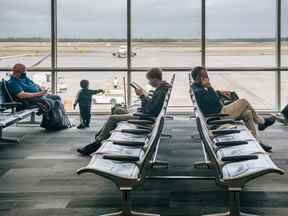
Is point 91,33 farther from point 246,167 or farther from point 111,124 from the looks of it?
point 246,167

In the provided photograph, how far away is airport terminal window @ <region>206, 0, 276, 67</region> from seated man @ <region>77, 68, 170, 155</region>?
4.24 meters

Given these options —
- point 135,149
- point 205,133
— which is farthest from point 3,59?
point 205,133

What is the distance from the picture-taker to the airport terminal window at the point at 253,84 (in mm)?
10828

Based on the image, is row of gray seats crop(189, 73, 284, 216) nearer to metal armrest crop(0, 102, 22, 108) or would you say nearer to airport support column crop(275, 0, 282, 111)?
metal armrest crop(0, 102, 22, 108)

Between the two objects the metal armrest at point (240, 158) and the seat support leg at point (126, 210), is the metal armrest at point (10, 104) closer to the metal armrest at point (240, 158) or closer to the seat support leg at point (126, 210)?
the seat support leg at point (126, 210)

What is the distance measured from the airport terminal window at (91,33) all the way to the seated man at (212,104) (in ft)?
13.8

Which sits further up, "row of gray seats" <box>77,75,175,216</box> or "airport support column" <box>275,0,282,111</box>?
"airport support column" <box>275,0,282,111</box>

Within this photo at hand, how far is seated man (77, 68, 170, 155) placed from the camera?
20.7ft

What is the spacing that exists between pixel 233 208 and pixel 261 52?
7498 millimetres

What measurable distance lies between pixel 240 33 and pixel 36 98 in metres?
4.60

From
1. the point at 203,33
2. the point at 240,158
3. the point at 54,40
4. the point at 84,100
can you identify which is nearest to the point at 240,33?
the point at 203,33

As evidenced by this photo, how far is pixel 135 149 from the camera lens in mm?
4875

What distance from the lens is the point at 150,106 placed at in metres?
6.33

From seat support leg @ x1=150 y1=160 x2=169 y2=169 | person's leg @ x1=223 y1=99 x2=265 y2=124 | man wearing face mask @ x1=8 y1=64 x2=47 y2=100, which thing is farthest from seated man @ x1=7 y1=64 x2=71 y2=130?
seat support leg @ x1=150 y1=160 x2=169 y2=169
